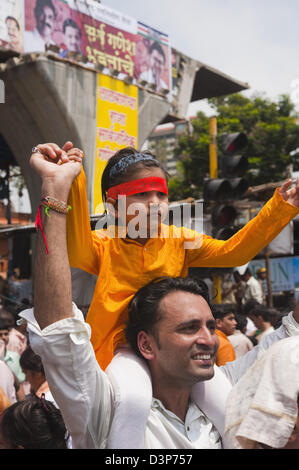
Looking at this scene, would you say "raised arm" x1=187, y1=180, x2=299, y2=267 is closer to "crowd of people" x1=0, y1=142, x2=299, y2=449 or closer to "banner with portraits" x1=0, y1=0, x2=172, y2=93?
"crowd of people" x1=0, y1=142, x2=299, y2=449

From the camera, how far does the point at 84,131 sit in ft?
48.0

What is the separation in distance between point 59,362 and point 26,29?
1295 cm

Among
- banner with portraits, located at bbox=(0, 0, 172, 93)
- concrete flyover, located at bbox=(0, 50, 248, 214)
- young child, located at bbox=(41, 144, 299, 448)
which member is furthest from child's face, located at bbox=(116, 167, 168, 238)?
banner with portraits, located at bbox=(0, 0, 172, 93)

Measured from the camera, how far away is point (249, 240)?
2.34 metres

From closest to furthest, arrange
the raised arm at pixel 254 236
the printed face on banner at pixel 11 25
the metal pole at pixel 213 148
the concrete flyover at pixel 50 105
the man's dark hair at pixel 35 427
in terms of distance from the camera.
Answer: the raised arm at pixel 254 236 → the man's dark hair at pixel 35 427 → the metal pole at pixel 213 148 → the printed face on banner at pixel 11 25 → the concrete flyover at pixel 50 105

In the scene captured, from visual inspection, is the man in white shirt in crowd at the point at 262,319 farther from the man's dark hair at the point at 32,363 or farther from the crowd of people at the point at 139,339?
the crowd of people at the point at 139,339

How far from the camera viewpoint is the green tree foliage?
25152 millimetres

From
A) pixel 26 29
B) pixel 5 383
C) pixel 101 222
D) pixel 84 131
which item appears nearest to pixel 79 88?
pixel 84 131

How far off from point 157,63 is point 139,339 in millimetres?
15039

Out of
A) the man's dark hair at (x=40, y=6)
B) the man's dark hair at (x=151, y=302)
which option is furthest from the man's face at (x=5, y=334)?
the man's dark hair at (x=40, y=6)

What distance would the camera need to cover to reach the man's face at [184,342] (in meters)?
1.77

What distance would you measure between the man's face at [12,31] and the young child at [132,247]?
11.8m
